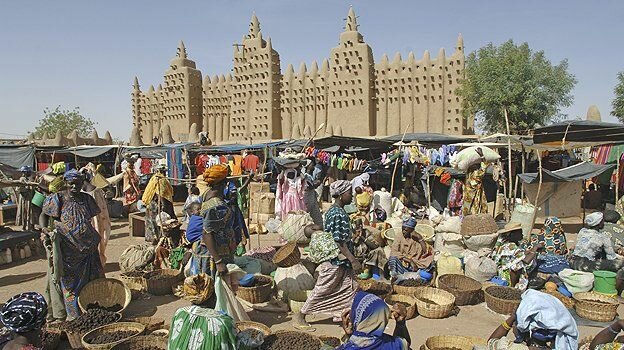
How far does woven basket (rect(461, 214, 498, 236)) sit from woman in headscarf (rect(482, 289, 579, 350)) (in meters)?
3.69

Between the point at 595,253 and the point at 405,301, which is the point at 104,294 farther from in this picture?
the point at 595,253

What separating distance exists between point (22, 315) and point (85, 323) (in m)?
1.84

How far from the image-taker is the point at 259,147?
14.0 m

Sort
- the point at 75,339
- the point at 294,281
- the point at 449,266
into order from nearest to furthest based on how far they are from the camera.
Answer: the point at 75,339 → the point at 294,281 → the point at 449,266

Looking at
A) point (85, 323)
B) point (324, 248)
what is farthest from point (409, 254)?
point (85, 323)

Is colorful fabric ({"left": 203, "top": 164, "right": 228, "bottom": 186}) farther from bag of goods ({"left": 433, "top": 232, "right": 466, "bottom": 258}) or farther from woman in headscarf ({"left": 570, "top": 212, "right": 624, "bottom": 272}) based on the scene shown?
woman in headscarf ({"left": 570, "top": 212, "right": 624, "bottom": 272})

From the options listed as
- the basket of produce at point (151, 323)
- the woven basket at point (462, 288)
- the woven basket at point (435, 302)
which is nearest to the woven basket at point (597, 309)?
the woven basket at point (462, 288)

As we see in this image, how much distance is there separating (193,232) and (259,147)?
9.81 metres

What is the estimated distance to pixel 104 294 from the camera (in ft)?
15.9

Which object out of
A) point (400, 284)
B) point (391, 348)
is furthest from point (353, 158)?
point (391, 348)

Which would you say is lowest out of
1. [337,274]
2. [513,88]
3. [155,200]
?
[337,274]

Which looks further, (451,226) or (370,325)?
(451,226)

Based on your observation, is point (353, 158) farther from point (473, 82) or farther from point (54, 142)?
point (54, 142)

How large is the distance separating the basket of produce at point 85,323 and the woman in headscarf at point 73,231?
30 centimetres
